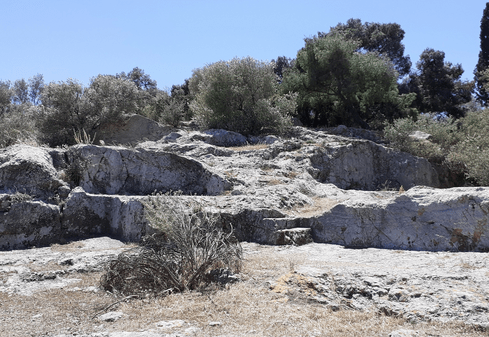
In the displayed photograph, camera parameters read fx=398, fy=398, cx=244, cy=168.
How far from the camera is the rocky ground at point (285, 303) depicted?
439cm

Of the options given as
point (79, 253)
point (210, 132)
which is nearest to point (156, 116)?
point (210, 132)

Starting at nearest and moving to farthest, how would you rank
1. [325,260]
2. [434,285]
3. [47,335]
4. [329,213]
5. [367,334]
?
[367,334] < [47,335] < [434,285] < [325,260] < [329,213]

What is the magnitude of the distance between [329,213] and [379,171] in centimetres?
774

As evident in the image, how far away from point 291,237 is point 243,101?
11395 mm

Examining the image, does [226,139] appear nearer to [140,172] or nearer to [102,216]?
[140,172]

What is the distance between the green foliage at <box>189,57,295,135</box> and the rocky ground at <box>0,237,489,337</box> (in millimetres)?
11604

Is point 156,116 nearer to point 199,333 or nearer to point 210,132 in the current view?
point 210,132

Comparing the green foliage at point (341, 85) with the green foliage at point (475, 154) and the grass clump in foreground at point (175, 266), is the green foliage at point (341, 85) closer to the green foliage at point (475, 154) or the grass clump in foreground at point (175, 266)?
the green foliage at point (475, 154)

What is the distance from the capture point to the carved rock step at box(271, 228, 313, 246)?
27.8 ft

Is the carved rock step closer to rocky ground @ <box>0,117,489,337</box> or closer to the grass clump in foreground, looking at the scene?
rocky ground @ <box>0,117,489,337</box>

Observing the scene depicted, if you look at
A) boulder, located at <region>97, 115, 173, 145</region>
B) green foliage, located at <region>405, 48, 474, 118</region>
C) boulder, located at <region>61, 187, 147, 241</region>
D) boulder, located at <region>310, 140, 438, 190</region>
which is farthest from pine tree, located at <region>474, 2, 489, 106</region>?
boulder, located at <region>61, 187, 147, 241</region>

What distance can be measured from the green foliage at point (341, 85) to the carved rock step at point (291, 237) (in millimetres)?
13887

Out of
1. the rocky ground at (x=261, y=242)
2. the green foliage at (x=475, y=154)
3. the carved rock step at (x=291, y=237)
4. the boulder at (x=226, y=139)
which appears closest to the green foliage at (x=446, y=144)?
the green foliage at (x=475, y=154)

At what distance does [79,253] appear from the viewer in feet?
25.7
